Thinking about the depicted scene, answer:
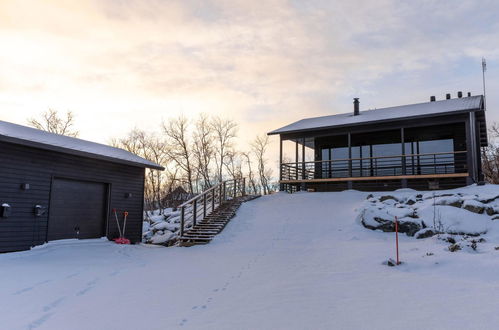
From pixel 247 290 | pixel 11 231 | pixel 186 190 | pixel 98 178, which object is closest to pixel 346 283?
pixel 247 290

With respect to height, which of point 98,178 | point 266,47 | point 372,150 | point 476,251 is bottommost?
point 476,251

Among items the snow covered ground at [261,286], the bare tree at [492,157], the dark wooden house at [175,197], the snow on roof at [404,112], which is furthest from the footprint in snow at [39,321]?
the bare tree at [492,157]

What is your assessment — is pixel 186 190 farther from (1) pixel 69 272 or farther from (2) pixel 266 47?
(1) pixel 69 272

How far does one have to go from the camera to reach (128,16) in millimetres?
11320

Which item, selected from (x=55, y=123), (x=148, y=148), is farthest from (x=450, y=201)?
(x=55, y=123)

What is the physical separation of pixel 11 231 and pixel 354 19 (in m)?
12.3

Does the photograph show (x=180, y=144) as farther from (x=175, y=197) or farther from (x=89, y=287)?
(x=89, y=287)

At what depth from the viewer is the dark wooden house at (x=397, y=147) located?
14156mm

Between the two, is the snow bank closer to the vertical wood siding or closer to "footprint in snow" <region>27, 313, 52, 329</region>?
"footprint in snow" <region>27, 313, 52, 329</region>

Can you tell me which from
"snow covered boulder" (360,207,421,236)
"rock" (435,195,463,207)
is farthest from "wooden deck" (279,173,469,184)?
"snow covered boulder" (360,207,421,236)

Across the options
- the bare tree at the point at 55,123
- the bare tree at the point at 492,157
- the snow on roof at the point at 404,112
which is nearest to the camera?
the snow on roof at the point at 404,112

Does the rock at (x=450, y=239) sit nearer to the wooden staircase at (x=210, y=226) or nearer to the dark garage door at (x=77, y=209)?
the wooden staircase at (x=210, y=226)

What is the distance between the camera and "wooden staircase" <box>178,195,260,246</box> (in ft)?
35.3

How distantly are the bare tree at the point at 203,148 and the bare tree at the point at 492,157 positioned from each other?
23.5 metres
